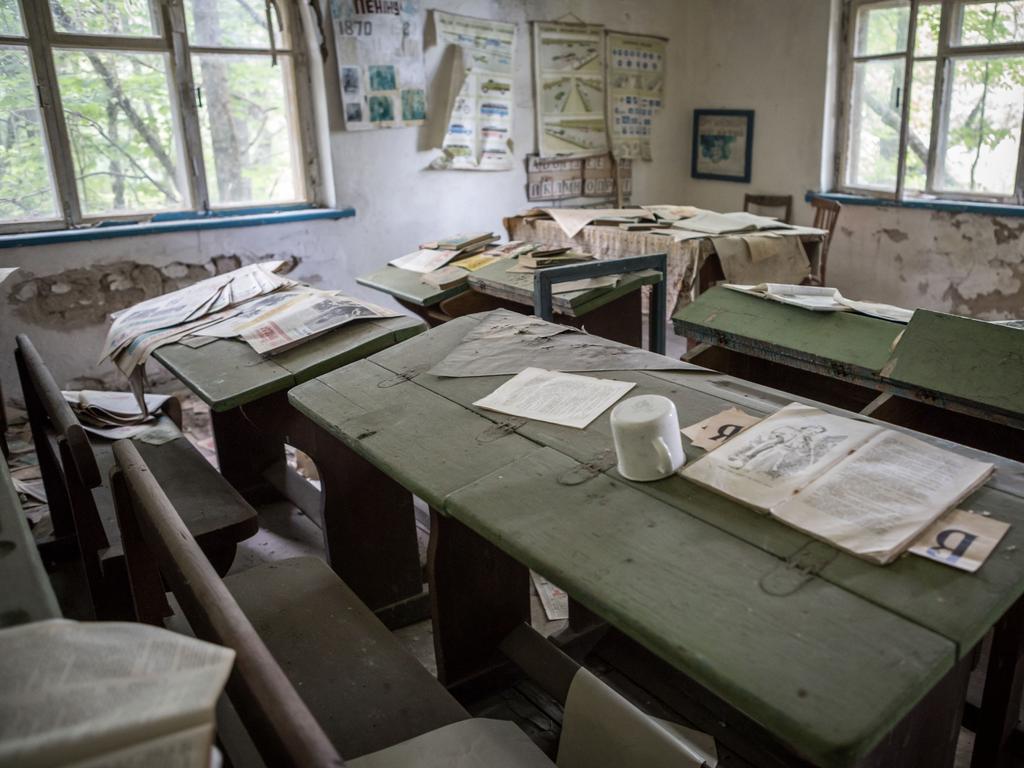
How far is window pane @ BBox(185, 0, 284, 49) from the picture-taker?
14.3 feet

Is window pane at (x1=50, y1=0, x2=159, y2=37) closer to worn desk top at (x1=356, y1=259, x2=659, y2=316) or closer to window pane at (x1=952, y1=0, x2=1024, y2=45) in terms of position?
worn desk top at (x1=356, y1=259, x2=659, y2=316)

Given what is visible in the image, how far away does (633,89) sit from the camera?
20.2 ft

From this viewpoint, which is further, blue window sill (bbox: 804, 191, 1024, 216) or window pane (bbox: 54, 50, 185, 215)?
blue window sill (bbox: 804, 191, 1024, 216)

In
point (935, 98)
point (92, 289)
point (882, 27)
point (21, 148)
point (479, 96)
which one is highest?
point (882, 27)

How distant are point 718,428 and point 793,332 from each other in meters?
1.09

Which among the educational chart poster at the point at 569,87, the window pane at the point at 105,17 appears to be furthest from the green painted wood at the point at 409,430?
the educational chart poster at the point at 569,87

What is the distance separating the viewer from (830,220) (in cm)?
545

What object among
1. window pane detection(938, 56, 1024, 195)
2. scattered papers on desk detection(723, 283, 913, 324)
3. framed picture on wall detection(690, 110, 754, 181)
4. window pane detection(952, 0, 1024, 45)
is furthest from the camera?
framed picture on wall detection(690, 110, 754, 181)

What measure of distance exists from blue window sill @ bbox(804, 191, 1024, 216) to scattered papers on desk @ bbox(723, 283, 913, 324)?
292 centimetres

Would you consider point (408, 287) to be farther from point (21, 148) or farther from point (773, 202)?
point (773, 202)

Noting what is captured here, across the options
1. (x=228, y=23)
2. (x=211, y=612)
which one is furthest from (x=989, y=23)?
(x=211, y=612)

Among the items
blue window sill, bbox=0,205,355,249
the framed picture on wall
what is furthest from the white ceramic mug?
the framed picture on wall

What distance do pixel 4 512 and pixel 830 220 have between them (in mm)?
5381

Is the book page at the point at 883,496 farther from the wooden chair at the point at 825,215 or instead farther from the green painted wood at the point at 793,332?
the wooden chair at the point at 825,215
